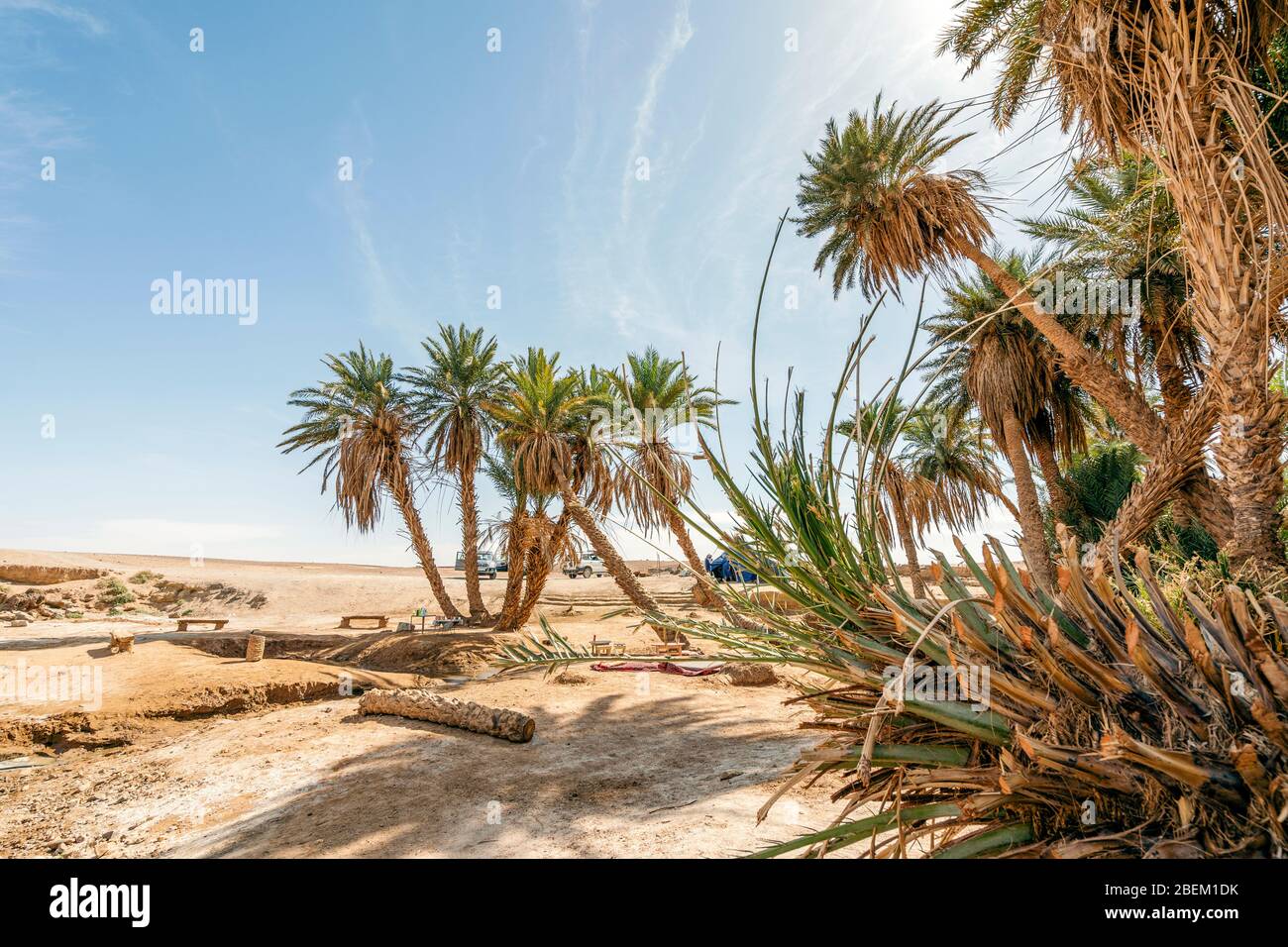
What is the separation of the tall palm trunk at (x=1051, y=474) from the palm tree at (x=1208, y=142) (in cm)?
1156

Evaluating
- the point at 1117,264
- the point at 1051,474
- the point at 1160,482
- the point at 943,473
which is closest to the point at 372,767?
the point at 1160,482

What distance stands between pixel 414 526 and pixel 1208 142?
2249 centimetres

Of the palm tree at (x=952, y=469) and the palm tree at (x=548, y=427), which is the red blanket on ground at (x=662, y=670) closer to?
the palm tree at (x=548, y=427)

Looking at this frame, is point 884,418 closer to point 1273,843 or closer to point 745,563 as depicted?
point 745,563

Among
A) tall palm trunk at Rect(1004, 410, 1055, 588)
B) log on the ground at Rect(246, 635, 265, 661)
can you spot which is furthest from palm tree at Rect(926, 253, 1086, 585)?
log on the ground at Rect(246, 635, 265, 661)

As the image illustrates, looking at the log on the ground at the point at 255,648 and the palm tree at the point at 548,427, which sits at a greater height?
the palm tree at the point at 548,427

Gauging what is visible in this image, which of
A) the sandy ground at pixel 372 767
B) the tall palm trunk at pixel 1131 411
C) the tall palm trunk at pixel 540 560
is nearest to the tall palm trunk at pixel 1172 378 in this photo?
the tall palm trunk at pixel 1131 411

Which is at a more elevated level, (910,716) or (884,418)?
(884,418)

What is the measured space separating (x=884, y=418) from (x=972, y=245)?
694 inches

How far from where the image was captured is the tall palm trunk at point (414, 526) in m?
21.8

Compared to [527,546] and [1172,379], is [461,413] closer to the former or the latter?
[527,546]

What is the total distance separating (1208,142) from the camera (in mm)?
4367
